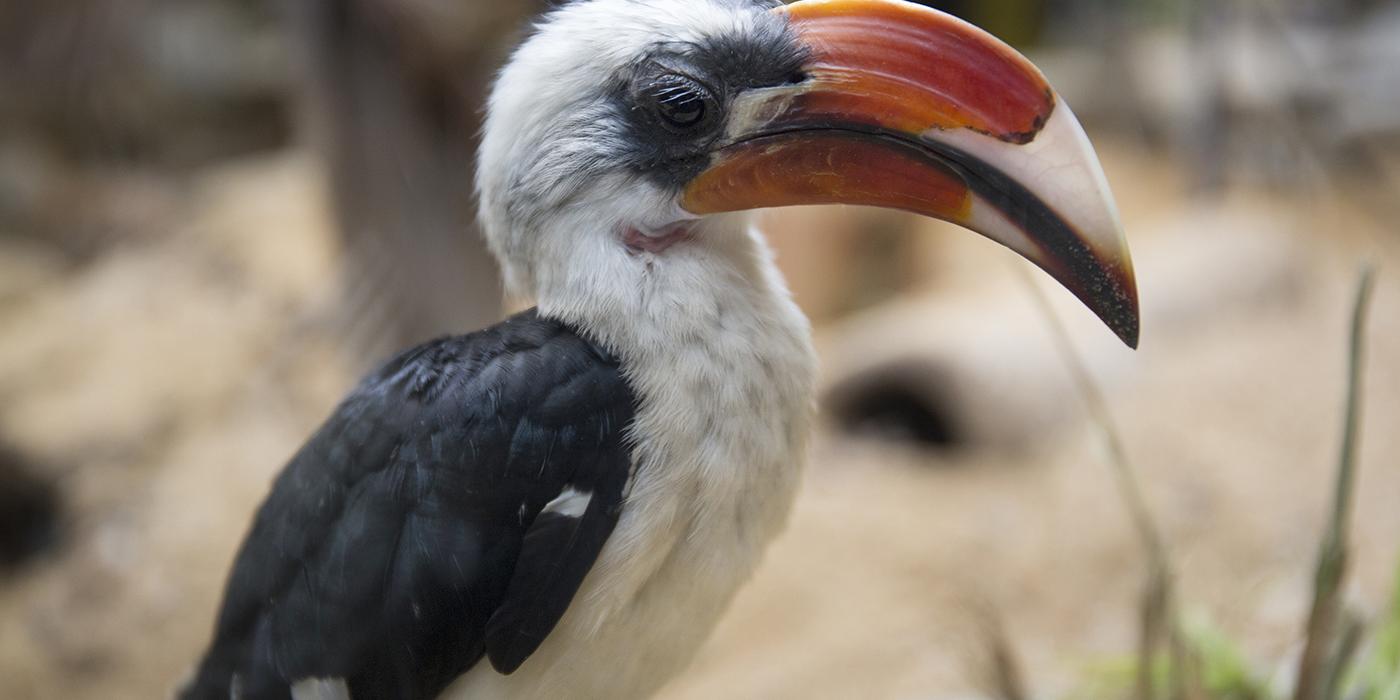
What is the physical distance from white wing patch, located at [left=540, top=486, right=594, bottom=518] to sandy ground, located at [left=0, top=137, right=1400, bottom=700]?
983 mm

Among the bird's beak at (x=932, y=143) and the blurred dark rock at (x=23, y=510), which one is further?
the blurred dark rock at (x=23, y=510)

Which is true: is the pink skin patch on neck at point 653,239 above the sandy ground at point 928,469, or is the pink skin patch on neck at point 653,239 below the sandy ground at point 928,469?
above

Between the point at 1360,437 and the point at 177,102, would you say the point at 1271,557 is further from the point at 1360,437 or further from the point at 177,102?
the point at 177,102

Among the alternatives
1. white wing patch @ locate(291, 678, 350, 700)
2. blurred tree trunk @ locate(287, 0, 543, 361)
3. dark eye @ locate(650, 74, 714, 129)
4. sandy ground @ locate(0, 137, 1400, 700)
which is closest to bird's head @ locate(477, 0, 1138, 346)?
dark eye @ locate(650, 74, 714, 129)

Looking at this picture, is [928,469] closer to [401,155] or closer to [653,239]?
[401,155]

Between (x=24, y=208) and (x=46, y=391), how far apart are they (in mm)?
2819

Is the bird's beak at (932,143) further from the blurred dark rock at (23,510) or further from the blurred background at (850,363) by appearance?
the blurred dark rock at (23,510)

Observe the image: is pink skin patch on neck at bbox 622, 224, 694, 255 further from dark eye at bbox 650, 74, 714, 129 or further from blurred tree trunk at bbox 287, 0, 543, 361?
blurred tree trunk at bbox 287, 0, 543, 361

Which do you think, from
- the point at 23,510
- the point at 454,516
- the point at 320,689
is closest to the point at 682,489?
the point at 454,516

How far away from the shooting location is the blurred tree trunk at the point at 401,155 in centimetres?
299

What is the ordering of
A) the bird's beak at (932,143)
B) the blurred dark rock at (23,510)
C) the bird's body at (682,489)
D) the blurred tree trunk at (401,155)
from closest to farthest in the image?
the bird's beak at (932,143)
the bird's body at (682,489)
the blurred tree trunk at (401,155)
the blurred dark rock at (23,510)

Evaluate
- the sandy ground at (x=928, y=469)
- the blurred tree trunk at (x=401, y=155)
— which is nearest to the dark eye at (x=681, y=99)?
the sandy ground at (x=928, y=469)

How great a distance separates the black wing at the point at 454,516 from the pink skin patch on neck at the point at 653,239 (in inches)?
5.5

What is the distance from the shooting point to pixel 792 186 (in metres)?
1.45
